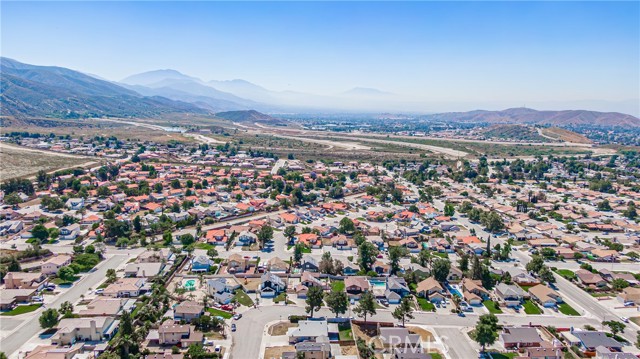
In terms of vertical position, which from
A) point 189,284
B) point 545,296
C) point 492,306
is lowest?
point 492,306

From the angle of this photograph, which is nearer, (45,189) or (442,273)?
(442,273)

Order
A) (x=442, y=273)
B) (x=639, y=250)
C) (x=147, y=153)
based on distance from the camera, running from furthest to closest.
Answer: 1. (x=147, y=153)
2. (x=639, y=250)
3. (x=442, y=273)

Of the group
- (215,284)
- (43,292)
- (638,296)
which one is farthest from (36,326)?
(638,296)

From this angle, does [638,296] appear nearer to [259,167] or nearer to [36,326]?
[36,326]

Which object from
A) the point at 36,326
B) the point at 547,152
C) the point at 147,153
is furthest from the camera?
the point at 547,152

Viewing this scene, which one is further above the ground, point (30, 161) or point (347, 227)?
point (30, 161)

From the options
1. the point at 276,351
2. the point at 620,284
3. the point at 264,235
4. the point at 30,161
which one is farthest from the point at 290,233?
the point at 30,161

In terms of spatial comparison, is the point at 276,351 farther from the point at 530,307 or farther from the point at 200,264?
the point at 530,307

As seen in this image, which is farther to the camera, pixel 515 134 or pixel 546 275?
pixel 515 134
